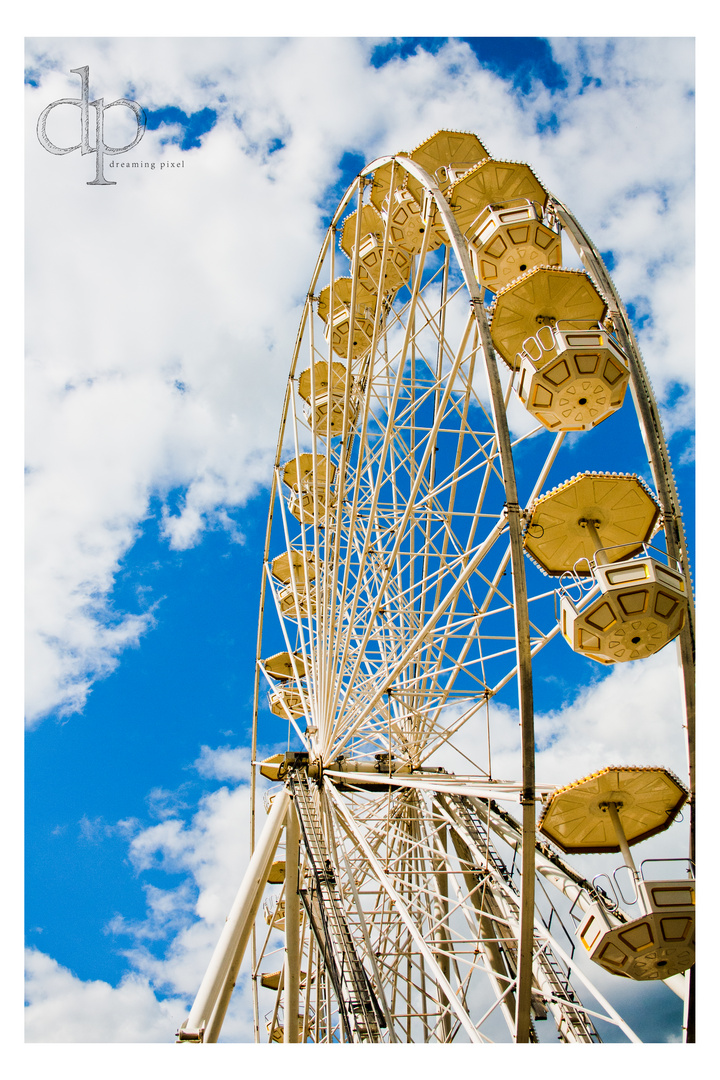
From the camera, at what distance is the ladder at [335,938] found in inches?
360

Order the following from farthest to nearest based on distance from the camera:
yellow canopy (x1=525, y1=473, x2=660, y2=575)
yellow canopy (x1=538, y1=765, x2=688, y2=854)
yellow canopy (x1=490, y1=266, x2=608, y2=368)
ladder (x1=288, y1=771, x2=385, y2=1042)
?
1. ladder (x1=288, y1=771, x2=385, y2=1042)
2. yellow canopy (x1=490, y1=266, x2=608, y2=368)
3. yellow canopy (x1=525, y1=473, x2=660, y2=575)
4. yellow canopy (x1=538, y1=765, x2=688, y2=854)

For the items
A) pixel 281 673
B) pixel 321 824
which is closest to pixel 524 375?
pixel 321 824

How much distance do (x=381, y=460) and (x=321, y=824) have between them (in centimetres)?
641

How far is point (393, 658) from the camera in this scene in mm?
13461

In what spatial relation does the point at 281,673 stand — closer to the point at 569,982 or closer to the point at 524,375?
the point at 569,982

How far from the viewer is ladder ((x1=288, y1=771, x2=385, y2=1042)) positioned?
916 centimetres

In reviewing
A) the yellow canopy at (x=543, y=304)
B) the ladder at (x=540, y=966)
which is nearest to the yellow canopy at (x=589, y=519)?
the yellow canopy at (x=543, y=304)

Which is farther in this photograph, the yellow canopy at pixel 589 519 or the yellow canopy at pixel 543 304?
the yellow canopy at pixel 543 304

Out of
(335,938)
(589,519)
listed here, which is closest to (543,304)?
(589,519)
